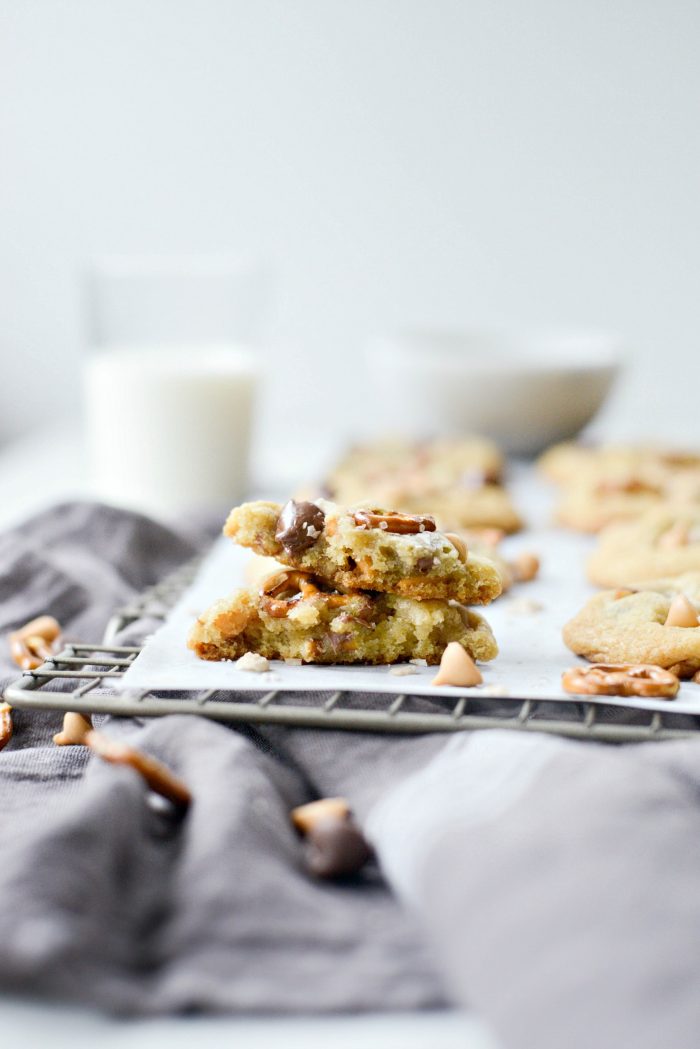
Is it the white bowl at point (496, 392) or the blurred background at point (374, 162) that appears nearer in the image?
the white bowl at point (496, 392)

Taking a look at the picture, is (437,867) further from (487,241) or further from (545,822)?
(487,241)

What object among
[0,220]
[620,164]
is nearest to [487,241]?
[620,164]

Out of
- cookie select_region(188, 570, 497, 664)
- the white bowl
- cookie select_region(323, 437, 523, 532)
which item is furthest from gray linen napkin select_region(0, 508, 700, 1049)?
the white bowl

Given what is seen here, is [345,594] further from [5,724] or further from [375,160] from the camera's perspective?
[375,160]

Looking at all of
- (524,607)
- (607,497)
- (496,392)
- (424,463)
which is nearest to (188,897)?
(524,607)

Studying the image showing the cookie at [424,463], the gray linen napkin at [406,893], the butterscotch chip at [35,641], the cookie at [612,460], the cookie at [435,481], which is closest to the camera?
the gray linen napkin at [406,893]

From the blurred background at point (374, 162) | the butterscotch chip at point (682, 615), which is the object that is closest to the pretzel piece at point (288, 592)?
the butterscotch chip at point (682, 615)

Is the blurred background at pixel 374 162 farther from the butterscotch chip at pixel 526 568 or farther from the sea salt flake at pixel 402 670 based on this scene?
the sea salt flake at pixel 402 670
